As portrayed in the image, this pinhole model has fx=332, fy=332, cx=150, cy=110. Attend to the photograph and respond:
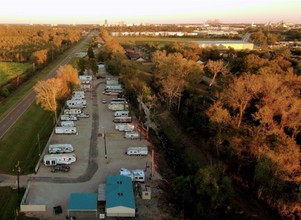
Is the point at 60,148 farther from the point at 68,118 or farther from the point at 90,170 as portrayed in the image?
the point at 68,118

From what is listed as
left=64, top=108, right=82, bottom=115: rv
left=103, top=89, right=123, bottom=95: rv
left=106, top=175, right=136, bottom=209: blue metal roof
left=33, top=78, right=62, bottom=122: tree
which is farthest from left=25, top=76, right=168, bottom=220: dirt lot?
left=103, top=89, right=123, bottom=95: rv

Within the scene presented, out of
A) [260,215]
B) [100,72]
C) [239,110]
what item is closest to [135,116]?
[239,110]

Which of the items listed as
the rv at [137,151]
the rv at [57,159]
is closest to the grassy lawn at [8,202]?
the rv at [57,159]

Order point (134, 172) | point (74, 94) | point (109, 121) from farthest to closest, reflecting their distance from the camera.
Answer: point (74, 94) → point (109, 121) → point (134, 172)

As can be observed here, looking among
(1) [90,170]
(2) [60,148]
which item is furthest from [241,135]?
(2) [60,148]

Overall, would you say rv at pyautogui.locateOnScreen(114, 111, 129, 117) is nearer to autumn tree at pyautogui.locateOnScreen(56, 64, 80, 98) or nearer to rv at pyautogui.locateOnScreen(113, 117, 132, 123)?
rv at pyautogui.locateOnScreen(113, 117, 132, 123)

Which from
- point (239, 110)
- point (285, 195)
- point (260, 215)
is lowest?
point (260, 215)

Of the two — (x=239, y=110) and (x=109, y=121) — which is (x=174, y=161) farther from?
(x=109, y=121)
